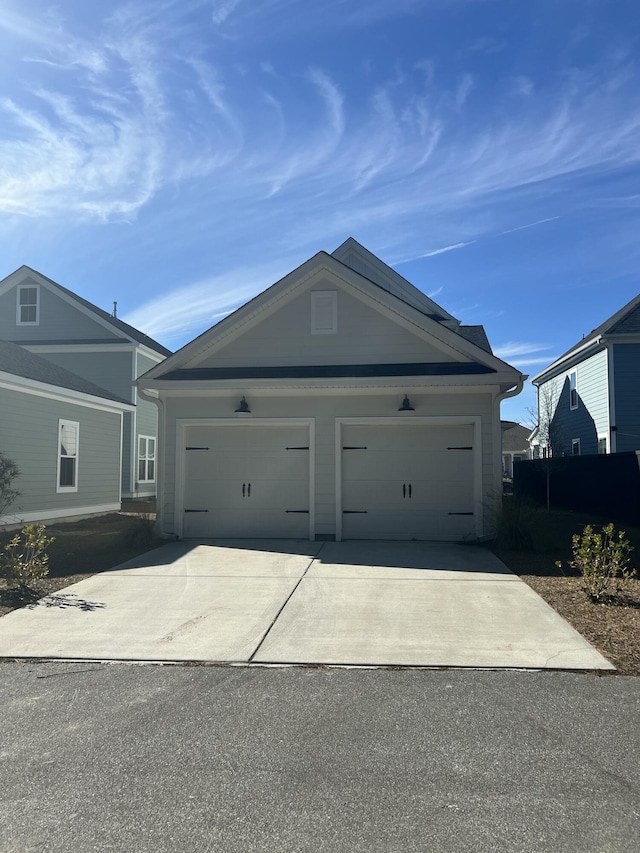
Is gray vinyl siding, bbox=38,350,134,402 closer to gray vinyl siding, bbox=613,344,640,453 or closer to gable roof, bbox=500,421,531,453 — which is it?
gray vinyl siding, bbox=613,344,640,453

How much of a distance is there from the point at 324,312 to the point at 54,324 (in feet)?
43.3

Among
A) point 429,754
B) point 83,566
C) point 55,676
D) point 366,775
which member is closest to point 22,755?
point 55,676

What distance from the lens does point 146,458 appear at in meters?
22.8

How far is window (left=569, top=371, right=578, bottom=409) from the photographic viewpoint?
22703 millimetres

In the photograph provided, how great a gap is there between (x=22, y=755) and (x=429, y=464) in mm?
8824

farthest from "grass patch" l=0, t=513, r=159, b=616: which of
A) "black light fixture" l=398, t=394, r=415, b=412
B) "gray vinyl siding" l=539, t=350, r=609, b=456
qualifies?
"gray vinyl siding" l=539, t=350, r=609, b=456

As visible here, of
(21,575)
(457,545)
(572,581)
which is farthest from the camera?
(457,545)

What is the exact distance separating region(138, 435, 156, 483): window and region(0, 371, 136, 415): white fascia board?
3756mm

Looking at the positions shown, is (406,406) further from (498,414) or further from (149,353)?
(149,353)

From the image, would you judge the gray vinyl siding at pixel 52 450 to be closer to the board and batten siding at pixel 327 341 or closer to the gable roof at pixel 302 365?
the gable roof at pixel 302 365

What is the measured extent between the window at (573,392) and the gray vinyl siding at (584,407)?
151mm

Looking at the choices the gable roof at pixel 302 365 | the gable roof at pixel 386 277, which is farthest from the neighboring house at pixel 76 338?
the gable roof at pixel 302 365

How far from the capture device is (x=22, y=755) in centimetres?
359

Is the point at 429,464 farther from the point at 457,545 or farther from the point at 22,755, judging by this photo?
the point at 22,755
